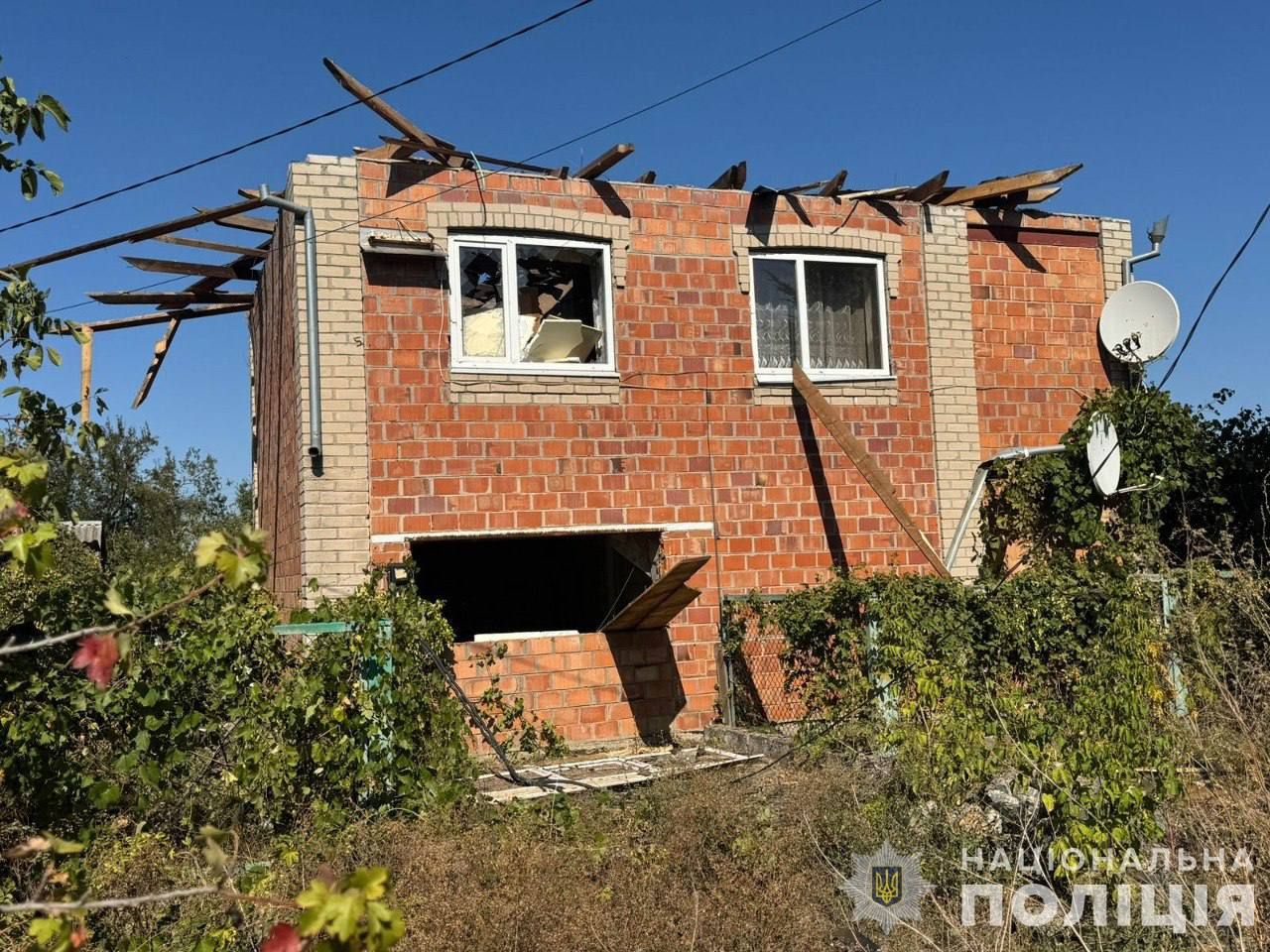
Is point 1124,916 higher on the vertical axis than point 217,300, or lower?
lower

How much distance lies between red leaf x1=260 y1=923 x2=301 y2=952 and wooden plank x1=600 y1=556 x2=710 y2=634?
254 inches

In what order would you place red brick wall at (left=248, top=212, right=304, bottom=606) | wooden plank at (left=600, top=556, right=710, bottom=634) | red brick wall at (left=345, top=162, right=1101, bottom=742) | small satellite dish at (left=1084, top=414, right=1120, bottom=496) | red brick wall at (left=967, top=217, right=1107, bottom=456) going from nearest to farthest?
1. wooden plank at (left=600, top=556, right=710, bottom=634)
2. red brick wall at (left=345, top=162, right=1101, bottom=742)
3. red brick wall at (left=248, top=212, right=304, bottom=606)
4. small satellite dish at (left=1084, top=414, right=1120, bottom=496)
5. red brick wall at (left=967, top=217, right=1107, bottom=456)

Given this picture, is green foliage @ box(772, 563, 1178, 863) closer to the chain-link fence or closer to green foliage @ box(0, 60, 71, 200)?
the chain-link fence

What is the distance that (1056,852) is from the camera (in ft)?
15.9

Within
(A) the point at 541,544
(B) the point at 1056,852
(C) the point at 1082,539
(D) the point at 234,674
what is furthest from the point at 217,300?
(B) the point at 1056,852

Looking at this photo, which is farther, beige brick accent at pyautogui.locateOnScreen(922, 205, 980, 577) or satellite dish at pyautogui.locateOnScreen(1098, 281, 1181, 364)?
satellite dish at pyautogui.locateOnScreen(1098, 281, 1181, 364)

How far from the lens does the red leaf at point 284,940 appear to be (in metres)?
1.99

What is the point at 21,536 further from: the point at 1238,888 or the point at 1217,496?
the point at 1217,496

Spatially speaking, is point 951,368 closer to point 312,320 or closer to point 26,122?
point 312,320

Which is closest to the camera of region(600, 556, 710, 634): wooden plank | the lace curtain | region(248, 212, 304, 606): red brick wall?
region(600, 556, 710, 634): wooden plank

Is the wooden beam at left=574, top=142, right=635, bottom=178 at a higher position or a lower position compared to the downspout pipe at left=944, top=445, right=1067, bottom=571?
higher

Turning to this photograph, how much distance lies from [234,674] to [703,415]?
5634 millimetres

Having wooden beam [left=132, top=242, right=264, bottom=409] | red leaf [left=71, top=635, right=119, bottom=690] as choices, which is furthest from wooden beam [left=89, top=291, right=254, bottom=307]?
red leaf [left=71, top=635, right=119, bottom=690]

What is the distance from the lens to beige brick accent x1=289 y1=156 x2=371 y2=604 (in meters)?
8.96
